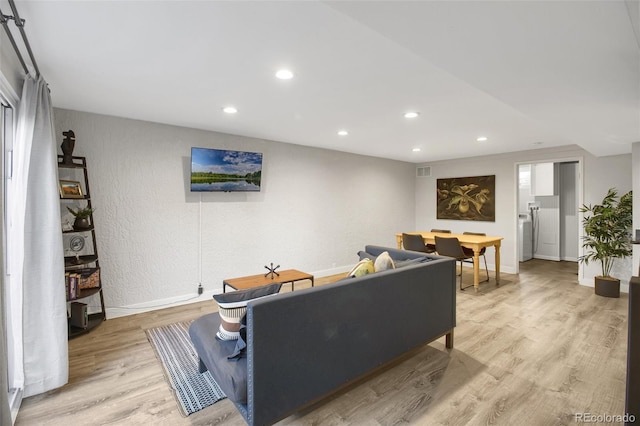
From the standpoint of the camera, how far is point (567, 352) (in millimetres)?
2713

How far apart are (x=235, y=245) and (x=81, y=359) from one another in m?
2.16

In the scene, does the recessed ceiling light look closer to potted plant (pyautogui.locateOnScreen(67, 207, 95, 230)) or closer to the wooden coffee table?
the wooden coffee table

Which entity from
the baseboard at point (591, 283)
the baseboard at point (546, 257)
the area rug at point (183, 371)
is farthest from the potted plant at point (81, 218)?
the baseboard at point (546, 257)

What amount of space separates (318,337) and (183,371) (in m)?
1.36

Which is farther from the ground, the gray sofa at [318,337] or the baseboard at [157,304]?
the gray sofa at [318,337]

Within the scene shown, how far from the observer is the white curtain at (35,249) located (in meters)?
2.06

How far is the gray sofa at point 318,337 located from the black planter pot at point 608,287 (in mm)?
3481

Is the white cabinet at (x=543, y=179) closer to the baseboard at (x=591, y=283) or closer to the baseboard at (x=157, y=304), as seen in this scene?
the baseboard at (x=591, y=283)

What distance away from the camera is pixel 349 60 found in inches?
82.8

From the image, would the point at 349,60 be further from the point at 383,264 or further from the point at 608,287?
the point at 608,287

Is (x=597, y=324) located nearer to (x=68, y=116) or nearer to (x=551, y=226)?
(x=551, y=226)

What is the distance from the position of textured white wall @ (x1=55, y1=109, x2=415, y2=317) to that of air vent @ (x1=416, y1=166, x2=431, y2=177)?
1.81 meters

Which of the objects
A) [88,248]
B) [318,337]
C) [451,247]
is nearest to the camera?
[318,337]

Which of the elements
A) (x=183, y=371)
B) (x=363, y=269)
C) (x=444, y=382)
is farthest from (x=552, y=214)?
(x=183, y=371)
